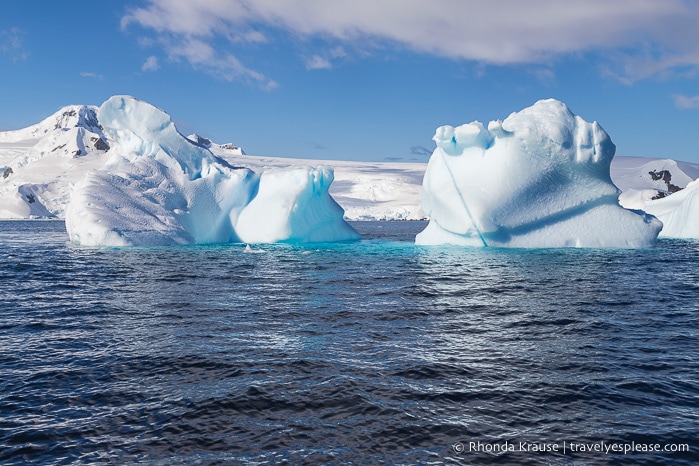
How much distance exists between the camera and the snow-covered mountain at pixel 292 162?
64.1 m

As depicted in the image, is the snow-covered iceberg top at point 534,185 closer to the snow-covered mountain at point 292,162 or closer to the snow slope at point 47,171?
the snow-covered mountain at point 292,162

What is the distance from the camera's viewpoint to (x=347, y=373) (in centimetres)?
625

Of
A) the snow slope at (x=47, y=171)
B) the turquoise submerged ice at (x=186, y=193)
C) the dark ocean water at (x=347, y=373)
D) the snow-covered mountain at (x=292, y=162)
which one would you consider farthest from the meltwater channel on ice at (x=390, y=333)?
the snow slope at (x=47, y=171)

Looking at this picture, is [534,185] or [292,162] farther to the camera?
[292,162]

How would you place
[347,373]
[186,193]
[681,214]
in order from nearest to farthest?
[347,373] → [186,193] → [681,214]

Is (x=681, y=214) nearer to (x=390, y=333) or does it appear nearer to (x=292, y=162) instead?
(x=390, y=333)

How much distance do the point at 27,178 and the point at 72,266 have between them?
350 feet

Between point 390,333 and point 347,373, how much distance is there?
2.15 m

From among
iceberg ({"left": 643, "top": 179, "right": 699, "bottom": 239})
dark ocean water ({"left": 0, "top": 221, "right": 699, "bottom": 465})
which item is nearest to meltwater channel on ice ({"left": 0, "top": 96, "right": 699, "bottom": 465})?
dark ocean water ({"left": 0, "top": 221, "right": 699, "bottom": 465})


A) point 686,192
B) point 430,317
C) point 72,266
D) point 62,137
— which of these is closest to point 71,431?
point 430,317

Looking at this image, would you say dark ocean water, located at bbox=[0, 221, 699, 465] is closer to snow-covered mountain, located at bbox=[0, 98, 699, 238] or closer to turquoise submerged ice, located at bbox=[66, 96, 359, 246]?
turquoise submerged ice, located at bbox=[66, 96, 359, 246]

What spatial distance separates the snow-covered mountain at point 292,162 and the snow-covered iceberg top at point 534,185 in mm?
33783

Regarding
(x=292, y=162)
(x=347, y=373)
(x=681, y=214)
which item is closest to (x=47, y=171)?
(x=292, y=162)

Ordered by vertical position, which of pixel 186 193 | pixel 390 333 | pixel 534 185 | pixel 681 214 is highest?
pixel 534 185
